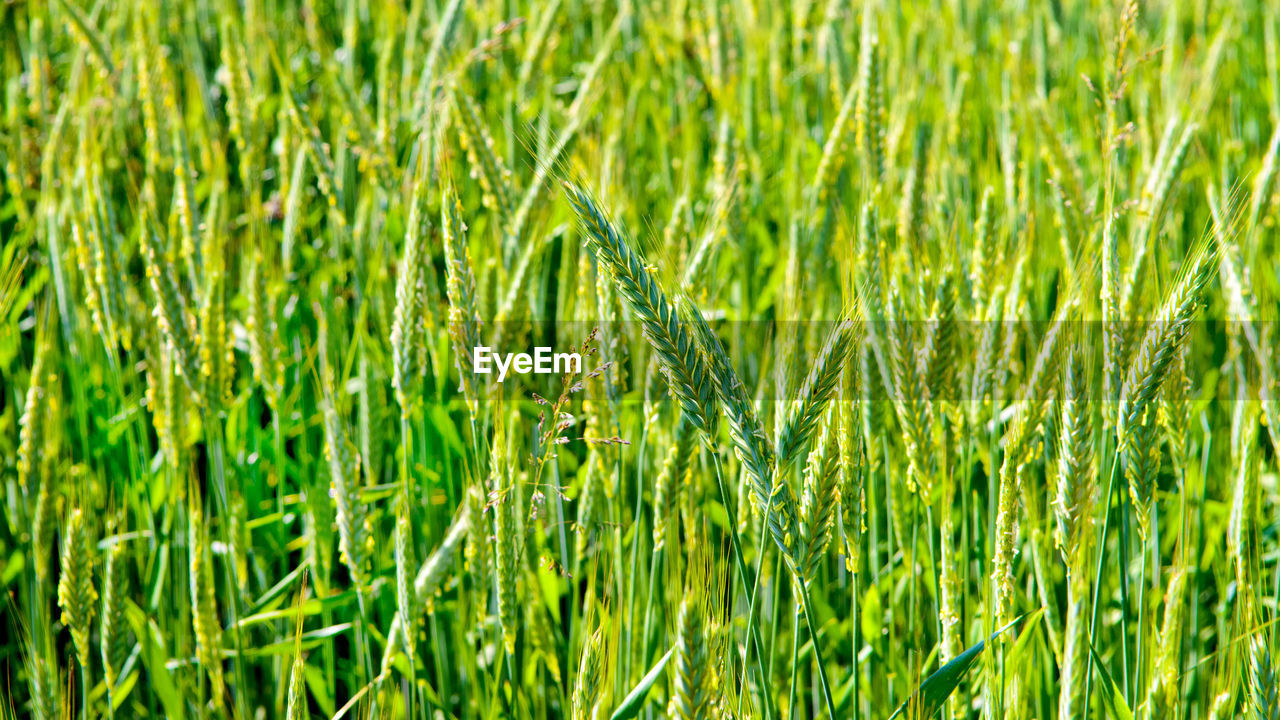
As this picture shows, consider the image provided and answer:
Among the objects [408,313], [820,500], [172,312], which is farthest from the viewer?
[172,312]

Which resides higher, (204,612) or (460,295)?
(460,295)

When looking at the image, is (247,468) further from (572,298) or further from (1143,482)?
(1143,482)

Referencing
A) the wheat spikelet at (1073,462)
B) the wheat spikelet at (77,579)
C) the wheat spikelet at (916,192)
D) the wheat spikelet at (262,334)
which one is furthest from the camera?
the wheat spikelet at (916,192)

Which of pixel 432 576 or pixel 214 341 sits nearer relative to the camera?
pixel 432 576

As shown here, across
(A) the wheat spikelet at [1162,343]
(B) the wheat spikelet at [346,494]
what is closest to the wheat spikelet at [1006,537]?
(A) the wheat spikelet at [1162,343]

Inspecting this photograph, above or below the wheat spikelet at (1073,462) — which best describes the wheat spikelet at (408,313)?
above

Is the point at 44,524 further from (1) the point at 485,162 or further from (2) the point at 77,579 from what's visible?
(1) the point at 485,162

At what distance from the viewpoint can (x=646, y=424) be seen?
137 centimetres

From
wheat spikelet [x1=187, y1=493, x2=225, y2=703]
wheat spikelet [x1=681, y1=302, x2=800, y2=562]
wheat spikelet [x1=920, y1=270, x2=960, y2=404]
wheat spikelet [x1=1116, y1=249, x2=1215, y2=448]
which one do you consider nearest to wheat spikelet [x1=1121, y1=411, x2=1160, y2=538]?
wheat spikelet [x1=1116, y1=249, x2=1215, y2=448]

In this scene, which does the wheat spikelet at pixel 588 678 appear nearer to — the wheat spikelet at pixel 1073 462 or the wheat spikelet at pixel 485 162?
the wheat spikelet at pixel 1073 462

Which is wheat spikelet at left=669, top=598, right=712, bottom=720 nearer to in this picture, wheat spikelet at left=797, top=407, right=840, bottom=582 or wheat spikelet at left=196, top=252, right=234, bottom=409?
wheat spikelet at left=797, top=407, right=840, bottom=582

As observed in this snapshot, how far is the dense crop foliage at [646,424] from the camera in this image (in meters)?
1.09

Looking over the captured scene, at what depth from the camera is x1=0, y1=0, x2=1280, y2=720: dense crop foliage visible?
3.56 feet

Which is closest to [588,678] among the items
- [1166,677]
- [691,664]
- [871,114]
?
[691,664]
